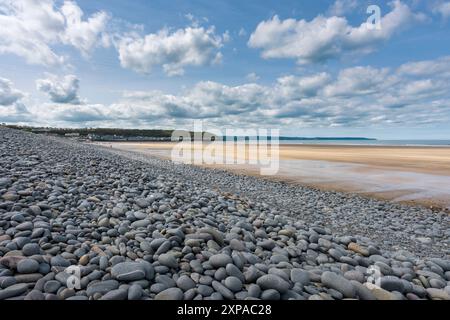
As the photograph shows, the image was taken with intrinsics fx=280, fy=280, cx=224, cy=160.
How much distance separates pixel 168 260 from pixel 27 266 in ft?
5.31

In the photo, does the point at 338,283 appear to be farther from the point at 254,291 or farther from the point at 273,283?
the point at 254,291

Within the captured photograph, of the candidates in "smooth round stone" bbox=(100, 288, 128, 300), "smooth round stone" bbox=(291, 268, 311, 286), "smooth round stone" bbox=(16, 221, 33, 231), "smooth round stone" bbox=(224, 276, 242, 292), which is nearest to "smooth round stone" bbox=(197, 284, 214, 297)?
"smooth round stone" bbox=(224, 276, 242, 292)

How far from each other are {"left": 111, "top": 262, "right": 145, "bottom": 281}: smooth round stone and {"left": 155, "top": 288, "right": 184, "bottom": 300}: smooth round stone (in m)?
0.38

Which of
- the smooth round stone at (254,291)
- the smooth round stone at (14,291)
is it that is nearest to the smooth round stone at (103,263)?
the smooth round stone at (14,291)

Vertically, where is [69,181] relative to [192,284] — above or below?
above

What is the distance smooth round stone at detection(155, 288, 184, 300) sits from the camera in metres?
3.09

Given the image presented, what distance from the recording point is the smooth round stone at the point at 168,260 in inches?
145

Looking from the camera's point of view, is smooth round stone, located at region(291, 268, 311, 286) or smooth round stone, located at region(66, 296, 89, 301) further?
smooth round stone, located at region(291, 268, 311, 286)

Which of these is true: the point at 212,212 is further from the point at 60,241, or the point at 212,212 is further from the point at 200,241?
the point at 60,241

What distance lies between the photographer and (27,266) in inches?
128

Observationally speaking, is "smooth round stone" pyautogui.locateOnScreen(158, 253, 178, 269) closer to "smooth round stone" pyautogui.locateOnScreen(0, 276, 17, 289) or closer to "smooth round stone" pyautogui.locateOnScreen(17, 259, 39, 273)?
"smooth round stone" pyautogui.locateOnScreen(17, 259, 39, 273)
